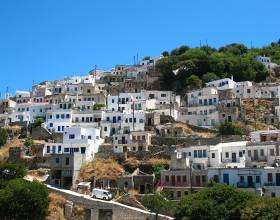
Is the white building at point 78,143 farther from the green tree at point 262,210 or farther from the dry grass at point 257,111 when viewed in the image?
the green tree at point 262,210

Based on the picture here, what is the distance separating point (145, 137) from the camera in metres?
63.2

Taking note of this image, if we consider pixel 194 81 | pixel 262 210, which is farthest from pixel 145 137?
pixel 194 81

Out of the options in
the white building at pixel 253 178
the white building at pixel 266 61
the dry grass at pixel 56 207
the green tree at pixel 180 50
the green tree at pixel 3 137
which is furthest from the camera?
the green tree at pixel 180 50

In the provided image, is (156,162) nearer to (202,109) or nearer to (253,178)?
(253,178)

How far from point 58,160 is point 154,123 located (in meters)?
17.2

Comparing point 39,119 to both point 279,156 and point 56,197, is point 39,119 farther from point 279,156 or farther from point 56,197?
point 279,156

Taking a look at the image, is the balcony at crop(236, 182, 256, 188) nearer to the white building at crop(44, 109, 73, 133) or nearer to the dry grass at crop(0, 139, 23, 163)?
the dry grass at crop(0, 139, 23, 163)

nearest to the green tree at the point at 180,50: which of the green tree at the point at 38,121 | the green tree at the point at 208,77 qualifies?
the green tree at the point at 208,77

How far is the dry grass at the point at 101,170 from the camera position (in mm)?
55250

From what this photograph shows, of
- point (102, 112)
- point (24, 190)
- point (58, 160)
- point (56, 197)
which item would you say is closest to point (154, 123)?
point (102, 112)

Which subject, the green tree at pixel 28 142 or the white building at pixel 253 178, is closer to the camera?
the white building at pixel 253 178

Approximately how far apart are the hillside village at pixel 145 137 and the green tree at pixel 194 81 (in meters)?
2.00

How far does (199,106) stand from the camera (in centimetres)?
7412

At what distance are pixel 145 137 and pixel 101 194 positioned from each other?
13.9 meters
